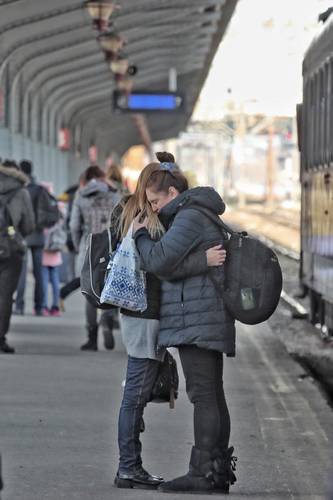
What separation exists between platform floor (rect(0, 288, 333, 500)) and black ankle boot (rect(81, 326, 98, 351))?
114mm

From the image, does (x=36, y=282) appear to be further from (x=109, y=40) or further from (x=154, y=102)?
(x=154, y=102)

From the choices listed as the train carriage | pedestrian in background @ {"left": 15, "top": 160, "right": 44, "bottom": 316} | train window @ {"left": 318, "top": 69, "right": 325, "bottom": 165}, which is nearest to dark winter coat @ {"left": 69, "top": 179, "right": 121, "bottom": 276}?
the train carriage

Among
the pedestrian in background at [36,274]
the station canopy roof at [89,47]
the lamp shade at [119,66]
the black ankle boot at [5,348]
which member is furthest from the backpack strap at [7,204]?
the lamp shade at [119,66]

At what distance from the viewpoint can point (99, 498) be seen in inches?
296

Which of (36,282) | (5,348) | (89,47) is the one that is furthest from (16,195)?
(89,47)

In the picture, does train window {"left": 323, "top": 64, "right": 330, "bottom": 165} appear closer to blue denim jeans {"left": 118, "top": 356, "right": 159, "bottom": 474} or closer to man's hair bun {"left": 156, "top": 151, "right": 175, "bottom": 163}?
man's hair bun {"left": 156, "top": 151, "right": 175, "bottom": 163}

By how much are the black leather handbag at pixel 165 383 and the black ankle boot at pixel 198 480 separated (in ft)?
1.05

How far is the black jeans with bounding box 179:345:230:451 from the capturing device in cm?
766

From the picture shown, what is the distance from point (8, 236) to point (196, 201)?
605 centimetres

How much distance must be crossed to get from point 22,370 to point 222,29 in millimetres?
15718

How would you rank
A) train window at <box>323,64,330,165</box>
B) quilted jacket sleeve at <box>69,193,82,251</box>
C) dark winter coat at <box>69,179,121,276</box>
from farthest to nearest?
train window at <box>323,64,330,165</box> < quilted jacket sleeve at <box>69,193,82,251</box> < dark winter coat at <box>69,179,121,276</box>

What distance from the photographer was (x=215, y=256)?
24.9 ft

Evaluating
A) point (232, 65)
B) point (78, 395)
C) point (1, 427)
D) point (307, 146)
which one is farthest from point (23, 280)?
point (232, 65)

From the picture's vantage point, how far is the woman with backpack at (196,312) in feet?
24.8
